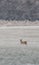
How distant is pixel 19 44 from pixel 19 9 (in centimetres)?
28

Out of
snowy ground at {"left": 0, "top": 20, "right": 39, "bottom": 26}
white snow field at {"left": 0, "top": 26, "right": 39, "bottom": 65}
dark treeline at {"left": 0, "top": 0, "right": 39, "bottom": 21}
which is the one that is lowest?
white snow field at {"left": 0, "top": 26, "right": 39, "bottom": 65}

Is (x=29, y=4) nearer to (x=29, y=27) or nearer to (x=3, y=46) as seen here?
(x=29, y=27)

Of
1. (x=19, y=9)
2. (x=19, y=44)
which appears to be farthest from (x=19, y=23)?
(x=19, y=44)

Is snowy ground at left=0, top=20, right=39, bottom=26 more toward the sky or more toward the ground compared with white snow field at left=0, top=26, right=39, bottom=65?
more toward the sky

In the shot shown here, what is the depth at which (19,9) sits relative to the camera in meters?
1.24

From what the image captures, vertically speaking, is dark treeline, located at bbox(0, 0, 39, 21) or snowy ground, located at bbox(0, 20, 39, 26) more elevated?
dark treeline, located at bbox(0, 0, 39, 21)

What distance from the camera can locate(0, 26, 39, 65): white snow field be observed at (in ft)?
4.17

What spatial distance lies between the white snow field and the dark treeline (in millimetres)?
63

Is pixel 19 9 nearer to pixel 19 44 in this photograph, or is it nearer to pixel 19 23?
pixel 19 23

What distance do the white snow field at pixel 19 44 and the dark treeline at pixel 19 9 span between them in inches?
2.5

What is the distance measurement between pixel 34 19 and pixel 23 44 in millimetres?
276

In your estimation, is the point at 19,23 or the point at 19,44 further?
the point at 19,44

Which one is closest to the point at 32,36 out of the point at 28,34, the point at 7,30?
the point at 28,34

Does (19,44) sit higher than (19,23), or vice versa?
(19,23)
